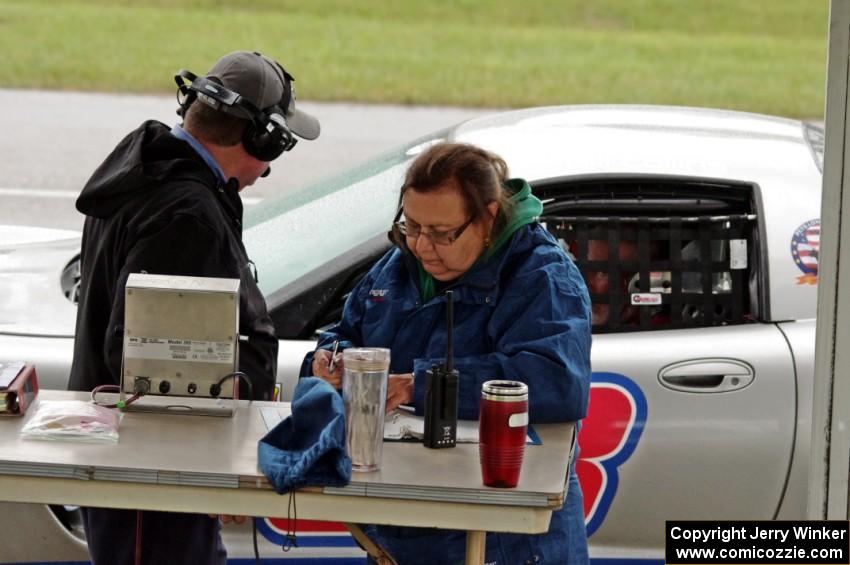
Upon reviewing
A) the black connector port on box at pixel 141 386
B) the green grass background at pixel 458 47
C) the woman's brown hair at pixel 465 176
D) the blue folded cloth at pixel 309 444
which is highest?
the green grass background at pixel 458 47

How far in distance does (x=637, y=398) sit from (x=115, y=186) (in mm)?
1676

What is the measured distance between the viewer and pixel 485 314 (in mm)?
3305

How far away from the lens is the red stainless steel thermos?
2887 mm

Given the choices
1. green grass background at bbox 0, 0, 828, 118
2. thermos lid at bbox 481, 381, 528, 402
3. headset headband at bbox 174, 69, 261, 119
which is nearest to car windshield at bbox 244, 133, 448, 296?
headset headband at bbox 174, 69, 261, 119

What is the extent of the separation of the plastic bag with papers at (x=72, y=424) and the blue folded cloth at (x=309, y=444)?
40cm

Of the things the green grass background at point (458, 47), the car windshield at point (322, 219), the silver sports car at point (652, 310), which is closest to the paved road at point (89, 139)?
the green grass background at point (458, 47)

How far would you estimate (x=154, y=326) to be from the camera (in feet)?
10.9

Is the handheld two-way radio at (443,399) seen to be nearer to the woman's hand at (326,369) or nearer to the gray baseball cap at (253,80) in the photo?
the woman's hand at (326,369)

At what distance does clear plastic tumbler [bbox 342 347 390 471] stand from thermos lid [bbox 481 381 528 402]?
241 millimetres

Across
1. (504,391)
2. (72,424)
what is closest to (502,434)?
(504,391)

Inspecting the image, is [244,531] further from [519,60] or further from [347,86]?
[519,60]

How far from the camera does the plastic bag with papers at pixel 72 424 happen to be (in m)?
3.14

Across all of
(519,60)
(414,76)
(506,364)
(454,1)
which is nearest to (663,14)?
(454,1)

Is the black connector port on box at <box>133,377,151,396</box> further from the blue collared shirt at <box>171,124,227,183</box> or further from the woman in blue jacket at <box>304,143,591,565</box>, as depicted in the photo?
the blue collared shirt at <box>171,124,227,183</box>
